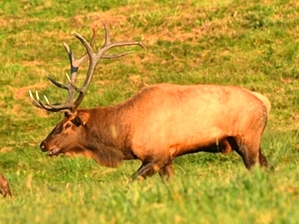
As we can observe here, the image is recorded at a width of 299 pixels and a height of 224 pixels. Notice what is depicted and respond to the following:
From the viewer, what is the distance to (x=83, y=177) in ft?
46.5

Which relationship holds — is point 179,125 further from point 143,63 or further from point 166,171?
point 143,63

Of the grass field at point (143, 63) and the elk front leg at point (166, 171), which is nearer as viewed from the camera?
the elk front leg at point (166, 171)

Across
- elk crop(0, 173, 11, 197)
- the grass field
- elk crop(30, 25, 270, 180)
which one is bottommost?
the grass field

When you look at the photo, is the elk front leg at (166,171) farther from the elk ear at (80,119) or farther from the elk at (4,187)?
the elk at (4,187)

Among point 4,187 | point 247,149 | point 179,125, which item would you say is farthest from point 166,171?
point 4,187

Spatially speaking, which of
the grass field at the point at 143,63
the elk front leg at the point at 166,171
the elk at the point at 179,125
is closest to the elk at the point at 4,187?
the grass field at the point at 143,63

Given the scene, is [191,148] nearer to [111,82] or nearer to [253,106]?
[253,106]

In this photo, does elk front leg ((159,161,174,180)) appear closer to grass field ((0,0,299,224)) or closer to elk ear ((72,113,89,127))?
grass field ((0,0,299,224))

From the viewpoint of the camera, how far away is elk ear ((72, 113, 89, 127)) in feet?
41.3


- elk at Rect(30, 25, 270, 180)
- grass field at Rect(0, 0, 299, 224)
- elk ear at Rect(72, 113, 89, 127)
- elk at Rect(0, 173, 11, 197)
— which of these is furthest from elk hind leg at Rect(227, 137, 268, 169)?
elk at Rect(0, 173, 11, 197)

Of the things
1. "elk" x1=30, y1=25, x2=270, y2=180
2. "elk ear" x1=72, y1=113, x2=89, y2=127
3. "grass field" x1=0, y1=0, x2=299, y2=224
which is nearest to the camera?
"elk" x1=30, y1=25, x2=270, y2=180

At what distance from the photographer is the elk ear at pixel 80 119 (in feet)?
41.3

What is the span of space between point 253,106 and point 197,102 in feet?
2.51

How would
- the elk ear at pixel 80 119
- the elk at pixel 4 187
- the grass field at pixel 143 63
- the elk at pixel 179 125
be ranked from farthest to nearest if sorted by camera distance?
the grass field at pixel 143 63 < the elk ear at pixel 80 119 < the elk at pixel 4 187 < the elk at pixel 179 125
